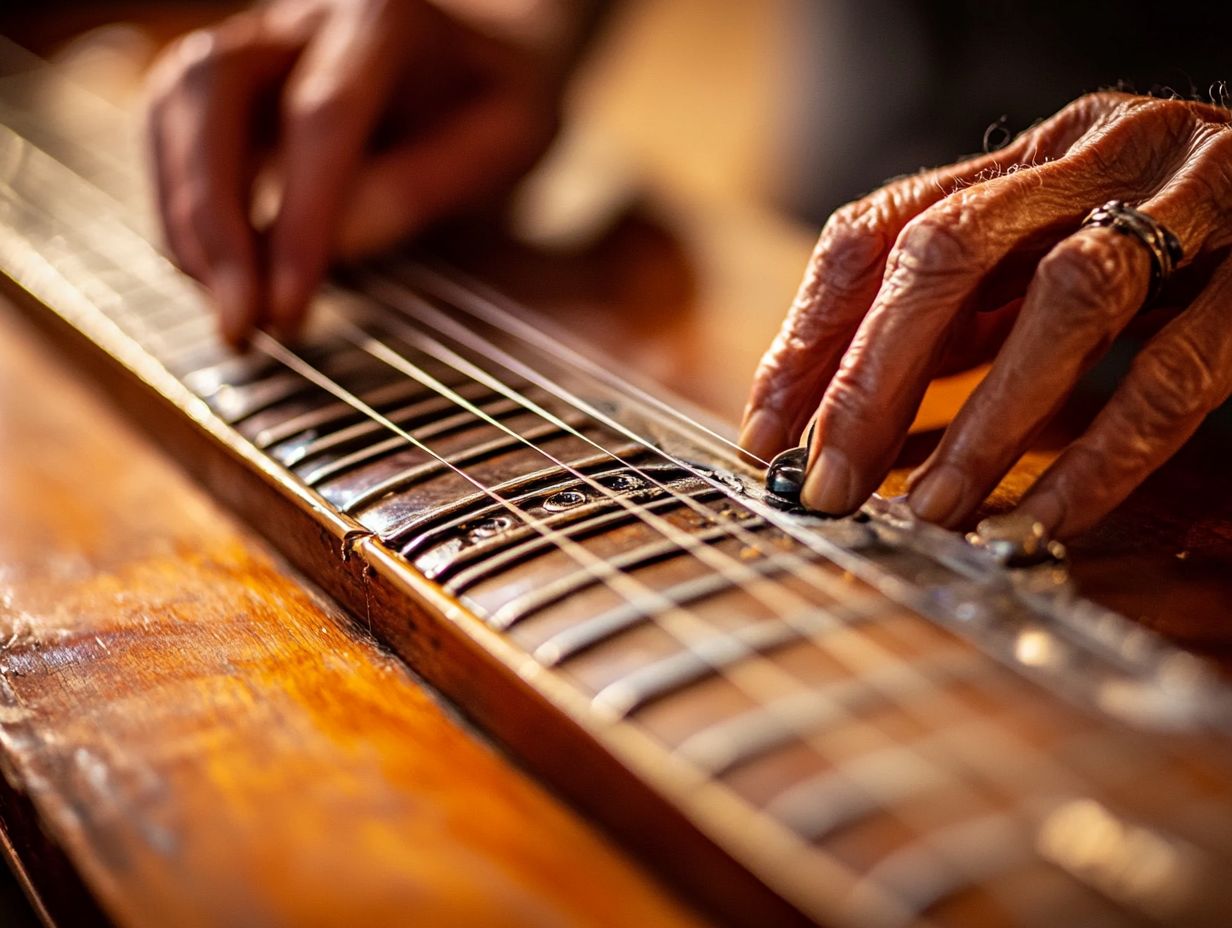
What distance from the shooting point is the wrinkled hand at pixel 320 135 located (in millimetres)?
1116

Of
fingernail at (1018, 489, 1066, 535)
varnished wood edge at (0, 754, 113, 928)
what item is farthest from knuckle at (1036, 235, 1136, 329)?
varnished wood edge at (0, 754, 113, 928)

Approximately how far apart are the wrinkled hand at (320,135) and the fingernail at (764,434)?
55 cm

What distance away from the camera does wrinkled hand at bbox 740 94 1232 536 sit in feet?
2.15

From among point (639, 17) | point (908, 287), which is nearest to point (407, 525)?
point (908, 287)

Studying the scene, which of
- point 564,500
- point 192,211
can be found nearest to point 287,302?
point 192,211

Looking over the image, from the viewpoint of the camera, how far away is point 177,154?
1178mm

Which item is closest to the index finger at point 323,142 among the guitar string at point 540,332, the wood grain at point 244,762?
the guitar string at point 540,332

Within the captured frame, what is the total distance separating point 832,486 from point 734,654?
170mm

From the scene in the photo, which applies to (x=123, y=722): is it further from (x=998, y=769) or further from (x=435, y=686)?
(x=998, y=769)

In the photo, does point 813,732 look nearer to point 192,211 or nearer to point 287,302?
point 287,302

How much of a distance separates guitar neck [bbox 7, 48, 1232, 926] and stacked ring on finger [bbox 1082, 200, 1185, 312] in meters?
0.21

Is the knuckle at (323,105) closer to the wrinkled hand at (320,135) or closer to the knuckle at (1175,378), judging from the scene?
the wrinkled hand at (320,135)

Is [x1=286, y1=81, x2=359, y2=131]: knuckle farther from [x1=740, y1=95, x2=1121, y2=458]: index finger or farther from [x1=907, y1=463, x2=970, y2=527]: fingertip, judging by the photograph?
[x1=907, y1=463, x2=970, y2=527]: fingertip

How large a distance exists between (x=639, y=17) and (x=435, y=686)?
2.92 m
